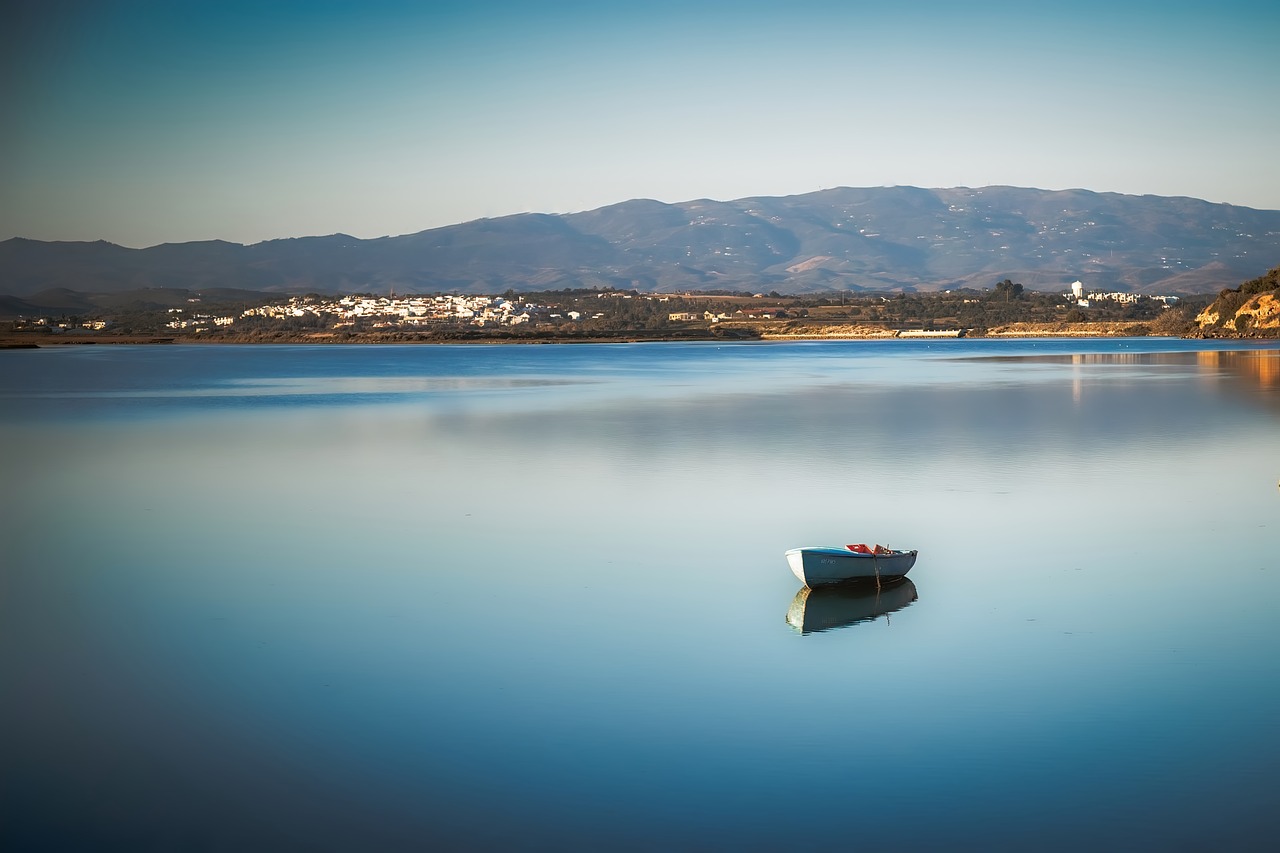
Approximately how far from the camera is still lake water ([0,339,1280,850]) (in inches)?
249

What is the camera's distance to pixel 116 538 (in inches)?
582

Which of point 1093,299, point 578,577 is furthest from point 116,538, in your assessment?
point 1093,299

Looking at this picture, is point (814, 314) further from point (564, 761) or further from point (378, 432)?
point (564, 761)

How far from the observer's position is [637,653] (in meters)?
9.25

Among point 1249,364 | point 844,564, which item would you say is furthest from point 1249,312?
point 844,564

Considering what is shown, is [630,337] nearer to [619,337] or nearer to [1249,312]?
[619,337]

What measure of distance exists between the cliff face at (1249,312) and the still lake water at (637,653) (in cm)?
7028

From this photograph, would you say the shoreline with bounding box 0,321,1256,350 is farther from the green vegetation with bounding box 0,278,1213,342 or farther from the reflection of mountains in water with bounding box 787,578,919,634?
the reflection of mountains in water with bounding box 787,578,919,634

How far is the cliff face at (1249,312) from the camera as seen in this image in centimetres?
8519

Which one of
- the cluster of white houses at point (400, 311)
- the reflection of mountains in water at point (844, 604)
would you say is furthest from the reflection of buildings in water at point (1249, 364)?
the cluster of white houses at point (400, 311)

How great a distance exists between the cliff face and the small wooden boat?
8404 centimetres

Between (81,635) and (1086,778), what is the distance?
7.71 metres

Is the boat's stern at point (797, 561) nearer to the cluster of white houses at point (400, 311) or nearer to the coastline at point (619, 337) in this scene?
the coastline at point (619, 337)

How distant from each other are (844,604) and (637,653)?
231 centimetres
